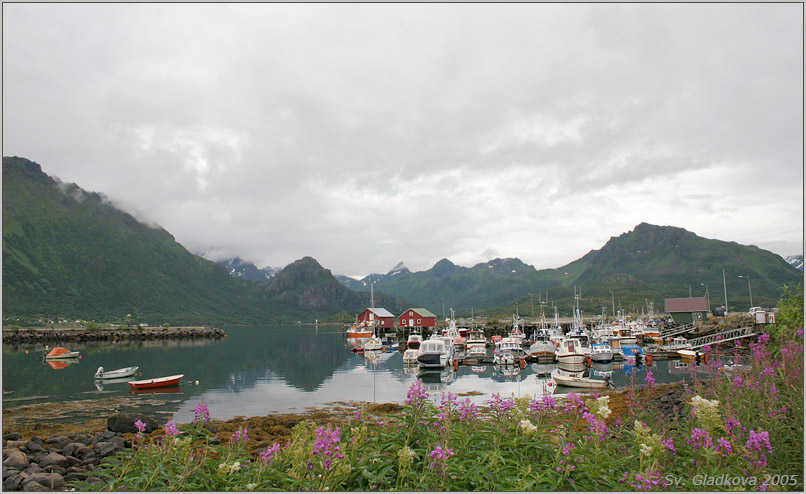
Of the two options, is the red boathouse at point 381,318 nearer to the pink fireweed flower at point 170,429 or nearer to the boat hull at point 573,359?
the boat hull at point 573,359

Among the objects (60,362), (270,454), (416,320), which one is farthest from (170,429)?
(416,320)

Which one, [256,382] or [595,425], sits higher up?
[595,425]

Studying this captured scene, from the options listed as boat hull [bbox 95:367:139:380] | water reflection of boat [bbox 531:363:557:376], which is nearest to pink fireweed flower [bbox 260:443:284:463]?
water reflection of boat [bbox 531:363:557:376]

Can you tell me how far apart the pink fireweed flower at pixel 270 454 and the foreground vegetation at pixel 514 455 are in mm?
20

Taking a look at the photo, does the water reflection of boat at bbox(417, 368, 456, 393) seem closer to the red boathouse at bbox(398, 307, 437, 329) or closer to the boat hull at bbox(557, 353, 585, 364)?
the boat hull at bbox(557, 353, 585, 364)

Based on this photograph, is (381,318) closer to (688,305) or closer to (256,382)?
(688,305)

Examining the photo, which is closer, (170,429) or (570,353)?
(170,429)

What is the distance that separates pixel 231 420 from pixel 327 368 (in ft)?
104

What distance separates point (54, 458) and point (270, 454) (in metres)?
13.4

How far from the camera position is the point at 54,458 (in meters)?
15.2

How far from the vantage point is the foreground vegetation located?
5.75m

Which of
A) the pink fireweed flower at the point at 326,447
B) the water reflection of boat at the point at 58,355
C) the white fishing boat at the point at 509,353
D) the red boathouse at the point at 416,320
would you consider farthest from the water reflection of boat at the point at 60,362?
the red boathouse at the point at 416,320

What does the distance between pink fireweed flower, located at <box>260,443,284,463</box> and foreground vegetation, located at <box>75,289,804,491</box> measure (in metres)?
0.02

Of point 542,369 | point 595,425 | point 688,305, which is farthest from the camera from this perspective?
point 688,305
